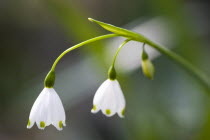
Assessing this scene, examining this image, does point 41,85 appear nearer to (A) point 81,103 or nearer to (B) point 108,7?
(A) point 81,103

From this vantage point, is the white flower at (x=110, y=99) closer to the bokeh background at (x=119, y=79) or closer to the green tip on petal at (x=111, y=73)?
the green tip on petal at (x=111, y=73)

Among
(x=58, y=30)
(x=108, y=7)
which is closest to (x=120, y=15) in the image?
(x=108, y=7)

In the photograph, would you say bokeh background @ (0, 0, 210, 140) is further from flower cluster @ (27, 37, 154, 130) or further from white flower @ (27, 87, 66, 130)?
white flower @ (27, 87, 66, 130)

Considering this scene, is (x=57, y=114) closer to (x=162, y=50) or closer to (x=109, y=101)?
(x=109, y=101)

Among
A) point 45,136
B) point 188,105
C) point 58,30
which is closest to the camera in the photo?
point 188,105

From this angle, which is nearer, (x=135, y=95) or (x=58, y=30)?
(x=135, y=95)

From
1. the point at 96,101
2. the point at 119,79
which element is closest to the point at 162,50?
the point at 96,101

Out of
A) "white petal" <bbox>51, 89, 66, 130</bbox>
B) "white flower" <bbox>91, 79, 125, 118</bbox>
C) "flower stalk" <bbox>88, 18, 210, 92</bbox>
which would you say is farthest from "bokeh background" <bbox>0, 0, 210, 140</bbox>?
"white petal" <bbox>51, 89, 66, 130</bbox>
